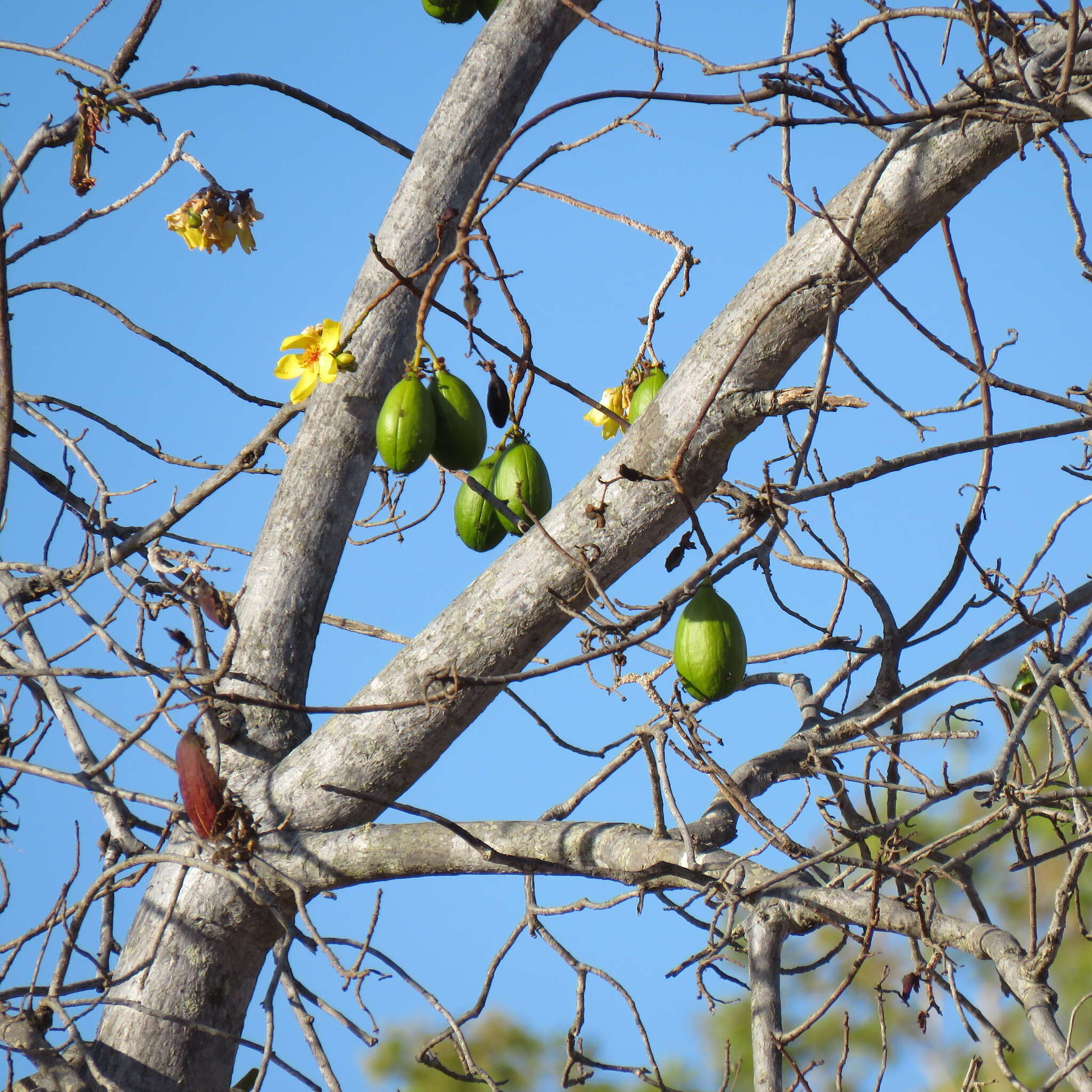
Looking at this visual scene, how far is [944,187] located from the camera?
4.78 ft

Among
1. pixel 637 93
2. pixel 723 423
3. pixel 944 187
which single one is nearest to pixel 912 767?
pixel 723 423

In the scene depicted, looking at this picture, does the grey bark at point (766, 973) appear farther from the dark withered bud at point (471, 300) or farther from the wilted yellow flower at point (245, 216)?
the wilted yellow flower at point (245, 216)

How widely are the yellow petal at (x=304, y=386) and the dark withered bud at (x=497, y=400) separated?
37cm

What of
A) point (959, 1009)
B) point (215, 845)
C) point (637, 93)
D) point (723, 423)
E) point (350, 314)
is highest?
point (350, 314)

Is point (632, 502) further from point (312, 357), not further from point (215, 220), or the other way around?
point (215, 220)

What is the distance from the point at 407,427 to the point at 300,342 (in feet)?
1.41

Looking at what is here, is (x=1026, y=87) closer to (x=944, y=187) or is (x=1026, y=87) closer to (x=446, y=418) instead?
(x=944, y=187)

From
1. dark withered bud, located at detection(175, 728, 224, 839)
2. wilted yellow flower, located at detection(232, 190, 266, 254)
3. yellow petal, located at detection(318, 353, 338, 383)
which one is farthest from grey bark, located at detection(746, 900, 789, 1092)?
wilted yellow flower, located at detection(232, 190, 266, 254)

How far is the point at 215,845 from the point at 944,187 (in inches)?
52.2

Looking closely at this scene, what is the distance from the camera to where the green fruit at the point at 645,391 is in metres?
1.89

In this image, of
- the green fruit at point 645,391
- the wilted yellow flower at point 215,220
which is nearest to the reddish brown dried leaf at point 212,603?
the green fruit at point 645,391

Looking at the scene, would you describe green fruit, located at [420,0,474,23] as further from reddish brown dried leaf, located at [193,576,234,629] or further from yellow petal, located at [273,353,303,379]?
reddish brown dried leaf, located at [193,576,234,629]

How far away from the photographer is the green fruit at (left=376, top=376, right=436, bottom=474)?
162cm

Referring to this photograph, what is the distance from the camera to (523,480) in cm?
175
